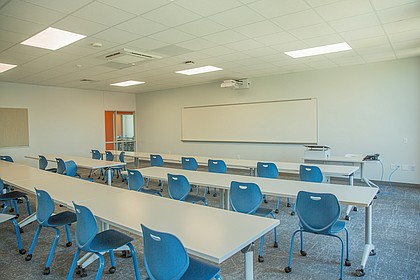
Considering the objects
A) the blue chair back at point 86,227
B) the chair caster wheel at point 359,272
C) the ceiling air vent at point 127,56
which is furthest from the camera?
the ceiling air vent at point 127,56

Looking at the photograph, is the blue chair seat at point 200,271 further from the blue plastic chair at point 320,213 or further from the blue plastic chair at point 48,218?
the blue plastic chair at point 48,218

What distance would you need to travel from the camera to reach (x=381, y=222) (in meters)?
4.19

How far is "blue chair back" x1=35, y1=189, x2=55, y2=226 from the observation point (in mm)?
2820

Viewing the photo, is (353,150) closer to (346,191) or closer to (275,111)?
(275,111)

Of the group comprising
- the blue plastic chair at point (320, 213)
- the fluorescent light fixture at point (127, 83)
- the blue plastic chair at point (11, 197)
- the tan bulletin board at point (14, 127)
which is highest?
the fluorescent light fixture at point (127, 83)

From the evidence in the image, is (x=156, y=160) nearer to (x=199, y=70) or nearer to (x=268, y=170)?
(x=199, y=70)

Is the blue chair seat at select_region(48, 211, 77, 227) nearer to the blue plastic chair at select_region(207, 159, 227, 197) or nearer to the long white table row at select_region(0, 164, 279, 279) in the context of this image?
the long white table row at select_region(0, 164, 279, 279)

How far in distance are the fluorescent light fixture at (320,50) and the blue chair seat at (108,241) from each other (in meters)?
4.81

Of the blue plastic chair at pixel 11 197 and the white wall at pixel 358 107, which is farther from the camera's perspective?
the white wall at pixel 358 107

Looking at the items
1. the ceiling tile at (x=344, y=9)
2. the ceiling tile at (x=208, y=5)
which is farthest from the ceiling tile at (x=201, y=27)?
the ceiling tile at (x=344, y=9)

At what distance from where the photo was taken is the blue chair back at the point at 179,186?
377 cm

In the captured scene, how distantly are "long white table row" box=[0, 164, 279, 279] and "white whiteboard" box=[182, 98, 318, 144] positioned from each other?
5.82 m

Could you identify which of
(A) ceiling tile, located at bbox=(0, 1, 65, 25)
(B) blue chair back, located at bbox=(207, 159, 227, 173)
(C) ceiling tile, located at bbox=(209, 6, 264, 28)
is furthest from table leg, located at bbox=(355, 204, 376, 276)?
(A) ceiling tile, located at bbox=(0, 1, 65, 25)

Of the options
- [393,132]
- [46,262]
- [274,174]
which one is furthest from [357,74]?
[46,262]
